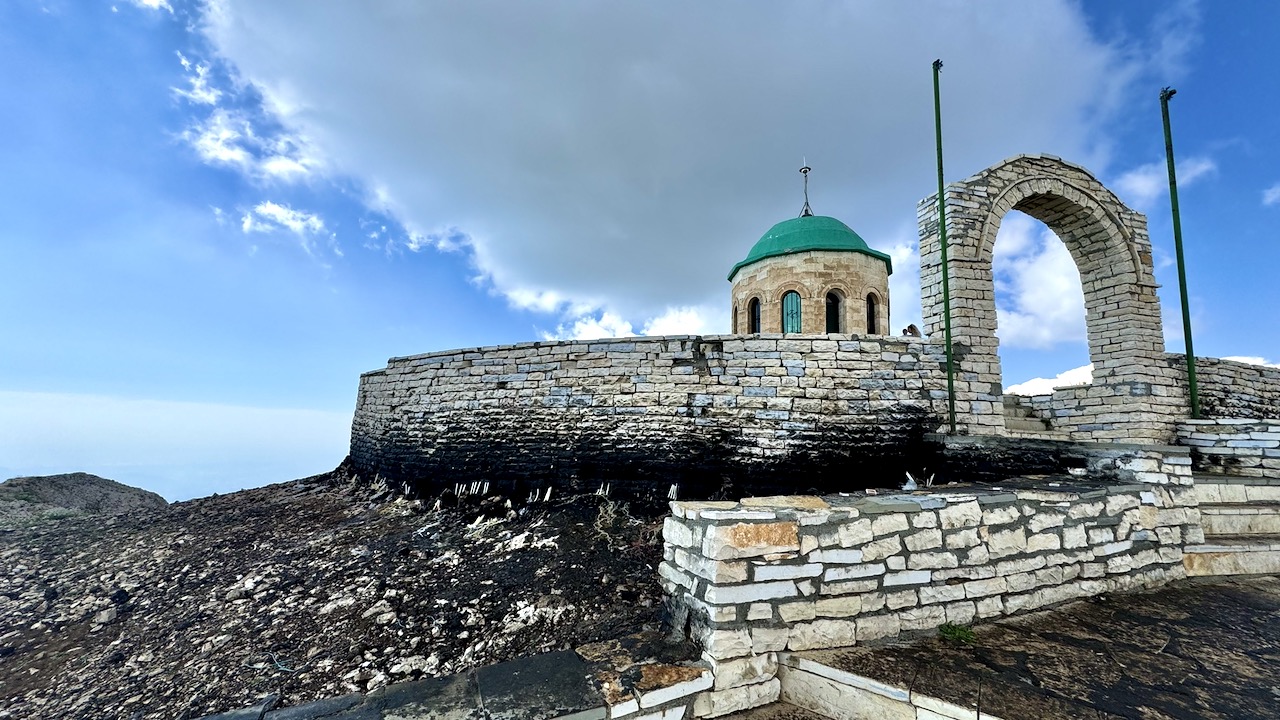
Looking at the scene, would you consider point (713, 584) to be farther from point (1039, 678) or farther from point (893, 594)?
point (1039, 678)

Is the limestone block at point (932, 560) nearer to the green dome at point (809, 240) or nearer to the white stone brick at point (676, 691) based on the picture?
the white stone brick at point (676, 691)

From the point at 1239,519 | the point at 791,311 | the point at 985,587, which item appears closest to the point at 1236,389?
the point at 1239,519

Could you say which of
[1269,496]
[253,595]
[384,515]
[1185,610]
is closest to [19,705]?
[253,595]

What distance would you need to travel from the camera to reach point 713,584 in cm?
291

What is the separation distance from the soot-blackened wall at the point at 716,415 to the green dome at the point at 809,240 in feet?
23.4

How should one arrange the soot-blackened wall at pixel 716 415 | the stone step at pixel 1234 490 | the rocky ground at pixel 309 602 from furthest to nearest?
the soot-blackened wall at pixel 716 415 < the stone step at pixel 1234 490 < the rocky ground at pixel 309 602

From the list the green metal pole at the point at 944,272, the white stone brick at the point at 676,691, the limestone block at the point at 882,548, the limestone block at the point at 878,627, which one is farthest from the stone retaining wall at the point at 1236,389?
the white stone brick at the point at 676,691

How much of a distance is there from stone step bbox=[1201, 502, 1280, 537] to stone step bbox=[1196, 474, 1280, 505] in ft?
0.17

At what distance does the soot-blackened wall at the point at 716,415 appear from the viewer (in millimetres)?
6820

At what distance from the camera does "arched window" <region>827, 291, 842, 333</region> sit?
13672 mm

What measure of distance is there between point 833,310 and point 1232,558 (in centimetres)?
984

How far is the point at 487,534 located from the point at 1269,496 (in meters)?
8.76

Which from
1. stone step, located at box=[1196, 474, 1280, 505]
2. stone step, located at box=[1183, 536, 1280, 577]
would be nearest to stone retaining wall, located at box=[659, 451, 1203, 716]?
stone step, located at box=[1183, 536, 1280, 577]

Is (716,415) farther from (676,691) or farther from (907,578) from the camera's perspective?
(676,691)
